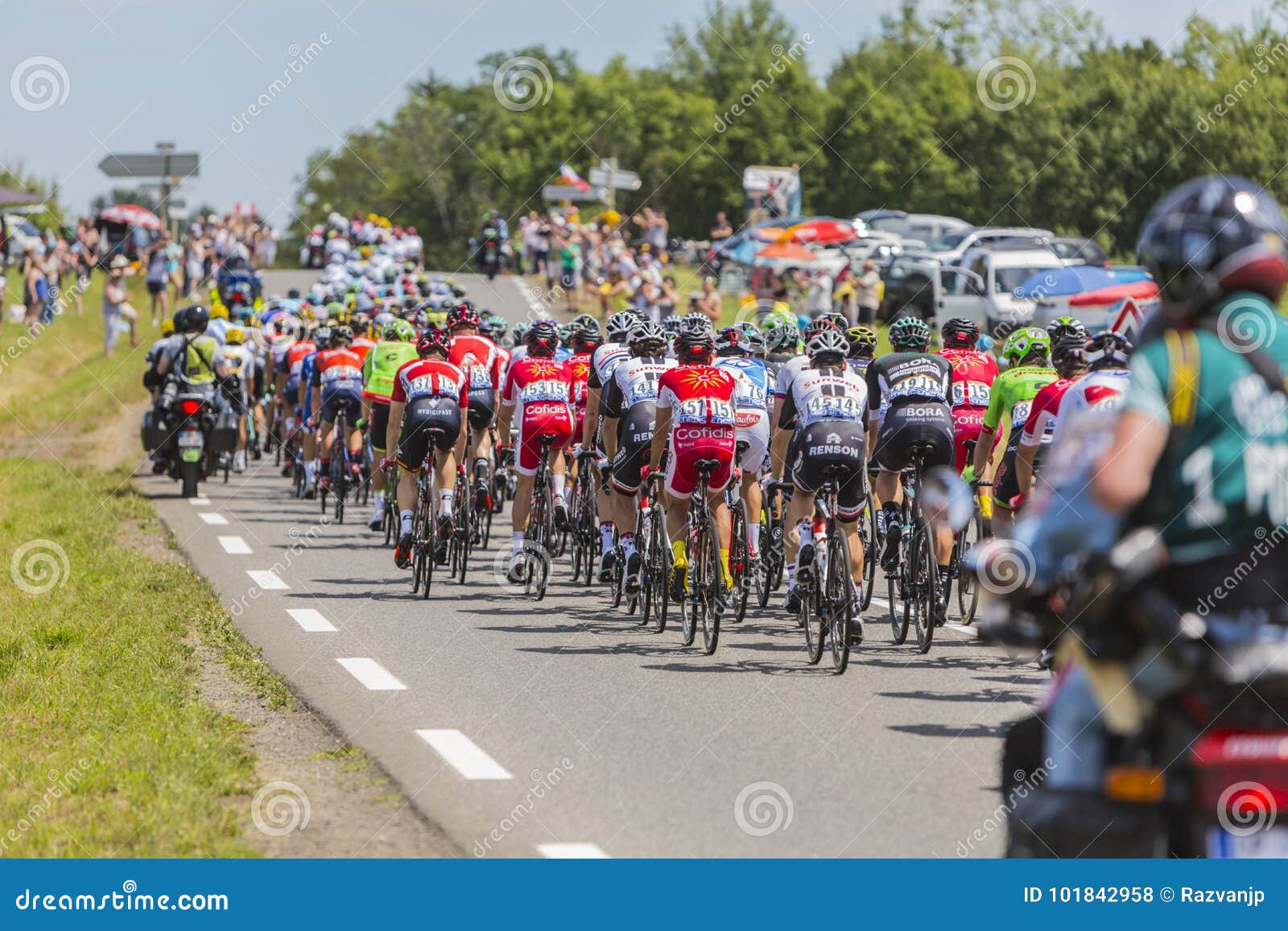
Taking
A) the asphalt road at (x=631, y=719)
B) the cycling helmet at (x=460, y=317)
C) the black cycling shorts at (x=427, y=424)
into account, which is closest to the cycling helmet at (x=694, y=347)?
the asphalt road at (x=631, y=719)

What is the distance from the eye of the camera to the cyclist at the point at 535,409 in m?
14.0

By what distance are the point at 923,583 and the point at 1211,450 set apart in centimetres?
739

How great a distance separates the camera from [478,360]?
1552 cm

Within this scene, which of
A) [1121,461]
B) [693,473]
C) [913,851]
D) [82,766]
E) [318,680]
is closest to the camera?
[1121,461]

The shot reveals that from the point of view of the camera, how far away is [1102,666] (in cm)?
390


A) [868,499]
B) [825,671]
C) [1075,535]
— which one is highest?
[1075,535]

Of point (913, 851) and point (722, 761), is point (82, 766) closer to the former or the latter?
point (722, 761)

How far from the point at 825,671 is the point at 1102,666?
6551mm

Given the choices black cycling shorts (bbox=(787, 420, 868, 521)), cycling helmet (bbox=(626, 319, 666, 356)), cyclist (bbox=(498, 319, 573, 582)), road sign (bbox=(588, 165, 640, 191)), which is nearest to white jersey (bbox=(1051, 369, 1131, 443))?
black cycling shorts (bbox=(787, 420, 868, 521))

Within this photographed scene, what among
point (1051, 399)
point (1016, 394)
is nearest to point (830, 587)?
point (1051, 399)

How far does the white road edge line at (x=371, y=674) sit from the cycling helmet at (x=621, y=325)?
3641 mm

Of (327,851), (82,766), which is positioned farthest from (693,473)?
(327,851)
